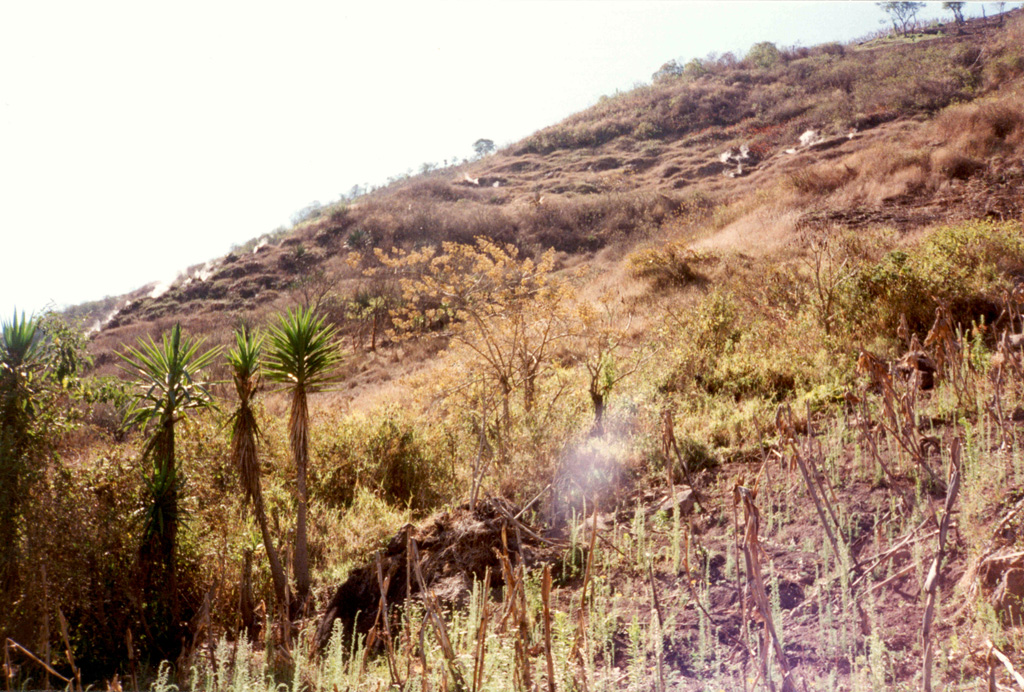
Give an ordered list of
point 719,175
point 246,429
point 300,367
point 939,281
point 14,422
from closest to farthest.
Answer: point 14,422
point 246,429
point 300,367
point 939,281
point 719,175

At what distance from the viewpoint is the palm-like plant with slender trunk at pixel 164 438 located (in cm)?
475

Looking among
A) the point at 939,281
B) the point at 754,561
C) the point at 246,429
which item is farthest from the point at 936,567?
the point at 939,281

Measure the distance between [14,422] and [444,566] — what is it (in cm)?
316

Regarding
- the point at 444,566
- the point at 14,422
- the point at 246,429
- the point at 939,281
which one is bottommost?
the point at 444,566

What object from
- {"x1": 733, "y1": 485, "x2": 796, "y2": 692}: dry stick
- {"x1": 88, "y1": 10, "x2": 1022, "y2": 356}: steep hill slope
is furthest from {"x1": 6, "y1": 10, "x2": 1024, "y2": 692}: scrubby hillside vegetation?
{"x1": 88, "y1": 10, "x2": 1022, "y2": 356}: steep hill slope

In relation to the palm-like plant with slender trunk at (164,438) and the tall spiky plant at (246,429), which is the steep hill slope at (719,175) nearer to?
the tall spiky plant at (246,429)

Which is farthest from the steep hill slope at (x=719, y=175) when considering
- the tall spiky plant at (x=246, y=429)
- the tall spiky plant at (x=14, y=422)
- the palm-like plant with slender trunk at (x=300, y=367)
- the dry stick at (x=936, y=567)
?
the tall spiky plant at (x=14, y=422)

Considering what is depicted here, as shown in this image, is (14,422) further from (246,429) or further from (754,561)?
(754,561)

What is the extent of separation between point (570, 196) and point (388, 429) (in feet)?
88.9

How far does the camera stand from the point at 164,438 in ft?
15.9

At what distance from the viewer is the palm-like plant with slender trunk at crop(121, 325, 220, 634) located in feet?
15.6

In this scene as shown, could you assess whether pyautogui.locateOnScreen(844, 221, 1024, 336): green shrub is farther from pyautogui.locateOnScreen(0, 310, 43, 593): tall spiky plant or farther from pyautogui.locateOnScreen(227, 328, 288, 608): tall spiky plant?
pyautogui.locateOnScreen(0, 310, 43, 593): tall spiky plant

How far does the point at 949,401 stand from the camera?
4770 mm

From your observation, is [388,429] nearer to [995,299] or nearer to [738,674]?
[738,674]
